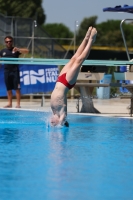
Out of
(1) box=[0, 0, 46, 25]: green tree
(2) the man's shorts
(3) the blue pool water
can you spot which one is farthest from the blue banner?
(1) box=[0, 0, 46, 25]: green tree

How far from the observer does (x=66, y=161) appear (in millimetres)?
8492

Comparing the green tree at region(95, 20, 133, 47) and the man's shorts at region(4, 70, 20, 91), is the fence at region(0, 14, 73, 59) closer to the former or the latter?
the man's shorts at region(4, 70, 20, 91)

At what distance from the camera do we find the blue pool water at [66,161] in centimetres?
688

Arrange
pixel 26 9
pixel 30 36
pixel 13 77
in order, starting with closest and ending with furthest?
pixel 13 77
pixel 30 36
pixel 26 9

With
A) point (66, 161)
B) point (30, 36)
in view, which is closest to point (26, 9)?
point (30, 36)

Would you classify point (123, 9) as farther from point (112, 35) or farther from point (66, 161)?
point (112, 35)

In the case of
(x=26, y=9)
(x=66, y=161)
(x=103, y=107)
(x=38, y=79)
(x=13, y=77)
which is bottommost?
(x=103, y=107)

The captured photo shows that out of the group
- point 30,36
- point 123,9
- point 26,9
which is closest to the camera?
point 123,9

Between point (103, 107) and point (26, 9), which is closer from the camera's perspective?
point (103, 107)

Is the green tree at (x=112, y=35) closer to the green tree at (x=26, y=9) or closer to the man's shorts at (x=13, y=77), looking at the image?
the green tree at (x=26, y=9)

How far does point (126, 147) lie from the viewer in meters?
9.80

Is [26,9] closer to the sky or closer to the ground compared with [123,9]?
closer to the sky

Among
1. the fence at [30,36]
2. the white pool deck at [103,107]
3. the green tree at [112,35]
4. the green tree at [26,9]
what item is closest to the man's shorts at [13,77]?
the white pool deck at [103,107]

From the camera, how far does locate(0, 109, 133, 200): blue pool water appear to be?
271 inches
